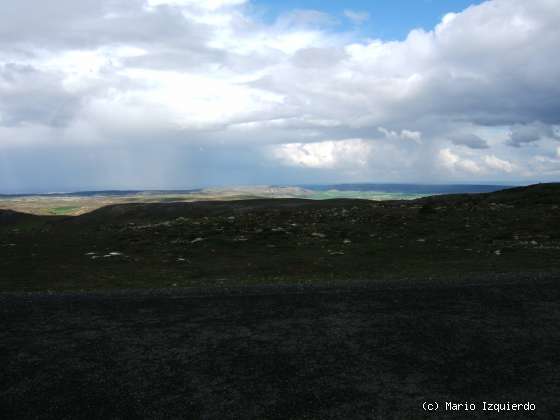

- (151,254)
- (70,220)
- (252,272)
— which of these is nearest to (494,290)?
(252,272)

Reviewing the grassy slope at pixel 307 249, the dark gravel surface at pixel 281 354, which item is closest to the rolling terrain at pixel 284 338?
the dark gravel surface at pixel 281 354

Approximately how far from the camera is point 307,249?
1113 inches

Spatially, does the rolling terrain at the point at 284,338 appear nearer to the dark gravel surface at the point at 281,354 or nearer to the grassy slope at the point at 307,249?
the dark gravel surface at the point at 281,354

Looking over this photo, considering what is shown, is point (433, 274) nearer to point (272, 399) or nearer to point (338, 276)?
point (338, 276)

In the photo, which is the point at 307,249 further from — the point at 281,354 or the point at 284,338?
the point at 281,354

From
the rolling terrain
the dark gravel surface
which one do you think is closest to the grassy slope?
the rolling terrain

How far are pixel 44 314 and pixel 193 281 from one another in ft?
22.6

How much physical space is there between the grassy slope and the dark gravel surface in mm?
4657

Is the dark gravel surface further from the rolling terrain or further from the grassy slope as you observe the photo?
the grassy slope

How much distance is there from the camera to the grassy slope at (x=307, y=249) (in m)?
19.8

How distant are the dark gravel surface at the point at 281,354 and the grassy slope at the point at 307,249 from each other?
15.3 feet

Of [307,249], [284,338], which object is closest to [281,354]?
[284,338]

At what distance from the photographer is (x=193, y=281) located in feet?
61.5

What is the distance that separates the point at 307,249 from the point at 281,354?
19.0 m
